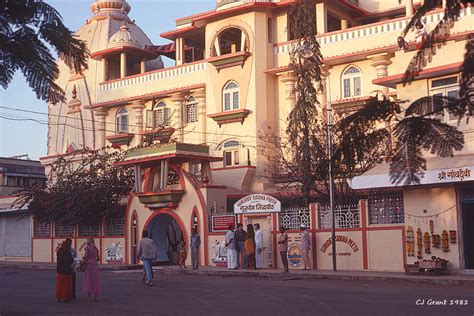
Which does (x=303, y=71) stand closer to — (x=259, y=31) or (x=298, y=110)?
(x=298, y=110)

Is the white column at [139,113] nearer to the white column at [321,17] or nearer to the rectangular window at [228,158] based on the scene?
the rectangular window at [228,158]

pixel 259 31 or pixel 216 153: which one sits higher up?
pixel 259 31

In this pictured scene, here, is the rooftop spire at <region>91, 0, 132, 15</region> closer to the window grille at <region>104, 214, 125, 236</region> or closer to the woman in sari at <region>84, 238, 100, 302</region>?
the window grille at <region>104, 214, 125, 236</region>

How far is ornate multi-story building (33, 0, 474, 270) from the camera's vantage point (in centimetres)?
2244

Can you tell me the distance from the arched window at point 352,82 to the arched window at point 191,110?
8.66 m

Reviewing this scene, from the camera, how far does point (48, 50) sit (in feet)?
20.9

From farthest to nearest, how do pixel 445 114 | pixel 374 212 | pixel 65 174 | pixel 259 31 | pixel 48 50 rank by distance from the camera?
1. pixel 65 174
2. pixel 259 31
3. pixel 374 212
4. pixel 48 50
5. pixel 445 114

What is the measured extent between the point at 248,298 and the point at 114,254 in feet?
59.9

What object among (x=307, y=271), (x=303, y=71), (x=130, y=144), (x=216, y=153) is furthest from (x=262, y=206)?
(x=130, y=144)

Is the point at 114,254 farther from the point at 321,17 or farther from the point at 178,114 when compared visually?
the point at 321,17

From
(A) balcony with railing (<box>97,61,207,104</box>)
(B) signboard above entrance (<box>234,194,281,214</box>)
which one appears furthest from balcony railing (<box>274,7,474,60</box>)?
(B) signboard above entrance (<box>234,194,281,214</box>)

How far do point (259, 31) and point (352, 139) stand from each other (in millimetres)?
29625

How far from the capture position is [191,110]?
36.7m

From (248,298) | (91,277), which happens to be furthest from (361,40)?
(91,277)
